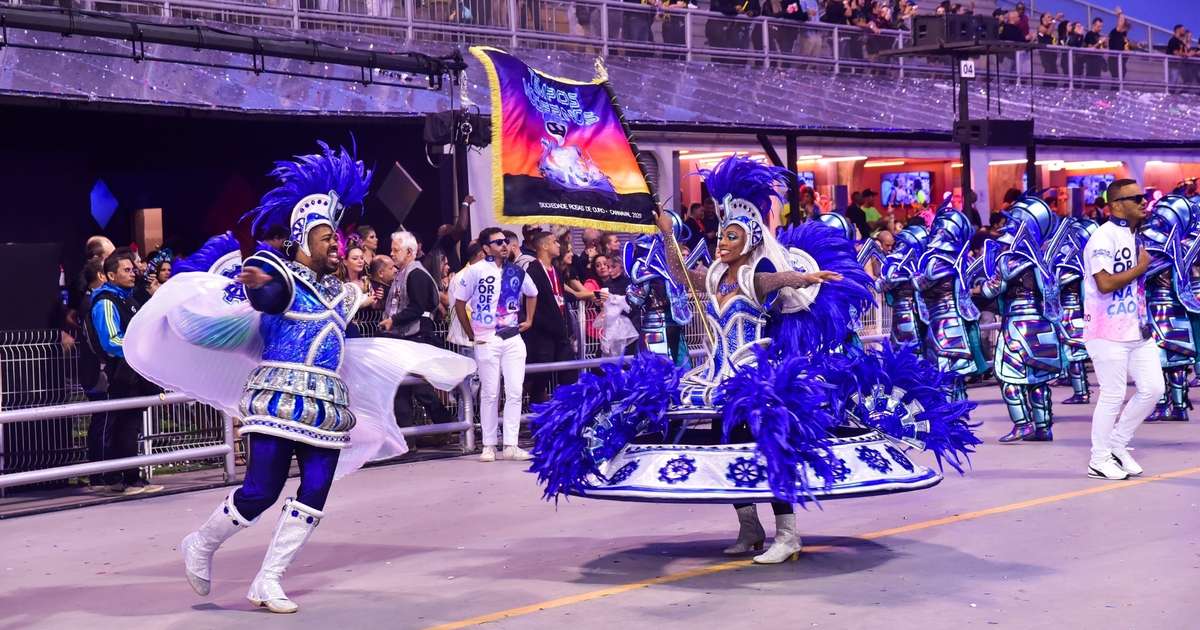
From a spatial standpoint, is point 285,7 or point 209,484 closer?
point 209,484

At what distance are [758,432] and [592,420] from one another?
0.91 meters

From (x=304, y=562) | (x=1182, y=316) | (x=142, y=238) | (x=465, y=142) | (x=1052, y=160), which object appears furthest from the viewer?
(x=1052, y=160)

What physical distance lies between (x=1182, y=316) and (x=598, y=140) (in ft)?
23.3

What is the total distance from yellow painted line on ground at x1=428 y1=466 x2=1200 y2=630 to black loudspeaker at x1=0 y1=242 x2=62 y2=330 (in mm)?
6736

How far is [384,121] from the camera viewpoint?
62.5ft

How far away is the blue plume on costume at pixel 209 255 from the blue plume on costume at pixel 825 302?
2.94 metres

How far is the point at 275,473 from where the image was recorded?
7957mm

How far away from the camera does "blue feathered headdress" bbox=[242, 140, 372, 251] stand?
8227 millimetres

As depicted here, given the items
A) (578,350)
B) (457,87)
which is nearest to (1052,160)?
(457,87)

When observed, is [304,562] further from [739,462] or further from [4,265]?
[4,265]

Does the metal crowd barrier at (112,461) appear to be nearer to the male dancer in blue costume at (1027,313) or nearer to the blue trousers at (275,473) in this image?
the blue trousers at (275,473)

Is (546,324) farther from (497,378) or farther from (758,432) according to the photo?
(758,432)

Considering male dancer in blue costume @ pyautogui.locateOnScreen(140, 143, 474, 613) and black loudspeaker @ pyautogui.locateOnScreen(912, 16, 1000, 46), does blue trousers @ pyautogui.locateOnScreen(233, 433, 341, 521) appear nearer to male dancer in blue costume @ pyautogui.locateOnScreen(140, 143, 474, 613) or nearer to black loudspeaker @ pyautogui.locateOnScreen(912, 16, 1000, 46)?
male dancer in blue costume @ pyautogui.locateOnScreen(140, 143, 474, 613)

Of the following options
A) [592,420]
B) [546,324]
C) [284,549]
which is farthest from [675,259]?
[546,324]
